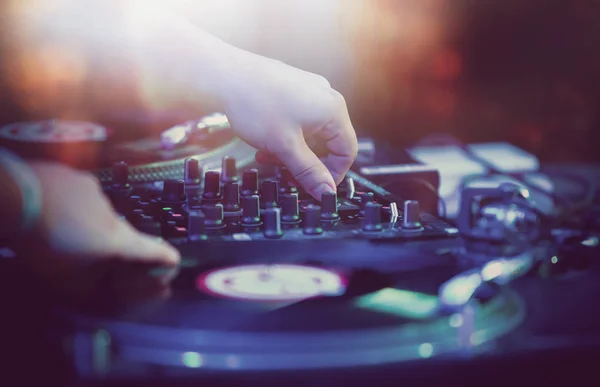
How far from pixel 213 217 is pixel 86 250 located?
0.22 meters

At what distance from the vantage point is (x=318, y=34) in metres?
1.80

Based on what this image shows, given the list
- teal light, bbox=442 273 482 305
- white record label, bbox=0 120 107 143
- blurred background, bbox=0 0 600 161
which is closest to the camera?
teal light, bbox=442 273 482 305

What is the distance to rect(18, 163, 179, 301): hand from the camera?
88cm

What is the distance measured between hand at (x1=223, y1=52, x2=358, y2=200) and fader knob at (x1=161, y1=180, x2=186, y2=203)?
0.18 m

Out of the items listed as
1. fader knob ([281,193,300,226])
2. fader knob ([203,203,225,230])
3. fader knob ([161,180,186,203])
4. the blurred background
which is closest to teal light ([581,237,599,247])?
fader knob ([281,193,300,226])

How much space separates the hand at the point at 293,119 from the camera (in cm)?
127

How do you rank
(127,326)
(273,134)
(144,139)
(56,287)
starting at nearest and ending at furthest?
(127,326) < (56,287) < (273,134) < (144,139)

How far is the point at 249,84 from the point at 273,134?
0.10 metres

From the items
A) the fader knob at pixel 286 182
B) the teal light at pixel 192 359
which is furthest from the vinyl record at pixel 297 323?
the fader knob at pixel 286 182

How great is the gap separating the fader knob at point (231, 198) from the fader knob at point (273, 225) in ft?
0.43

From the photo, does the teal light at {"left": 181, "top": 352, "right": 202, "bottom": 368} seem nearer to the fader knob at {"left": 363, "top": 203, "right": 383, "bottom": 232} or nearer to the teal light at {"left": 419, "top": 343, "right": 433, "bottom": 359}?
the teal light at {"left": 419, "top": 343, "right": 433, "bottom": 359}

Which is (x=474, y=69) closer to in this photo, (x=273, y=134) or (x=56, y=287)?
(x=273, y=134)

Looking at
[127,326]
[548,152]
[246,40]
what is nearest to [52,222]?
[127,326]

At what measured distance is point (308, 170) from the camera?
126cm
